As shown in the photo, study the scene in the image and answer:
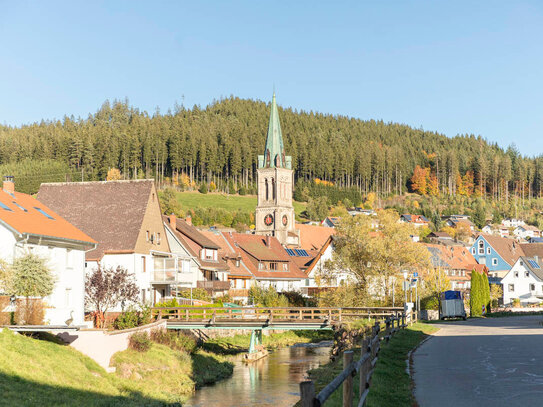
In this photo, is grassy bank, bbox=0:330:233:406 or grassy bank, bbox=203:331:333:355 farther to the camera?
grassy bank, bbox=203:331:333:355

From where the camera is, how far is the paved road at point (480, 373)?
14.9m

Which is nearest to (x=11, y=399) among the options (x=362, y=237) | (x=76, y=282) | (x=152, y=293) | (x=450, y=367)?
(x=450, y=367)

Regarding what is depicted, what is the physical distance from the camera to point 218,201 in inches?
6550

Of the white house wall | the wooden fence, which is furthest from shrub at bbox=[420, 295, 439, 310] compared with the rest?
the wooden fence

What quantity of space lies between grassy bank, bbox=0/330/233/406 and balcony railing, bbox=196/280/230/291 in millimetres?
21197

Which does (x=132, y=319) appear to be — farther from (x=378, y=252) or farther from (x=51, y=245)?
(x=378, y=252)

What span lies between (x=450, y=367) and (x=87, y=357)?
58.5 feet

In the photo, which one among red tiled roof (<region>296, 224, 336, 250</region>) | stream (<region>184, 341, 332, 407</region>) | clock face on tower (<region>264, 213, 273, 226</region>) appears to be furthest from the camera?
clock face on tower (<region>264, 213, 273, 226</region>)

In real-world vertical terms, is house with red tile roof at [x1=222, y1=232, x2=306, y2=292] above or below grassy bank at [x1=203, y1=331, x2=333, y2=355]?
above

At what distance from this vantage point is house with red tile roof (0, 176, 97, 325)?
33000 millimetres

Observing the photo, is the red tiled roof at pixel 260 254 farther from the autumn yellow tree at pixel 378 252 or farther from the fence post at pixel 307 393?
the fence post at pixel 307 393

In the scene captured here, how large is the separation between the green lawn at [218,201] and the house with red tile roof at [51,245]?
110m

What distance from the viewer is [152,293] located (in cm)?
5172

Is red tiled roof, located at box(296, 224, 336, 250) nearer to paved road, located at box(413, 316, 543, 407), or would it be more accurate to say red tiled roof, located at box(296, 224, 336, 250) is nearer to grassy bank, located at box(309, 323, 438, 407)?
paved road, located at box(413, 316, 543, 407)
